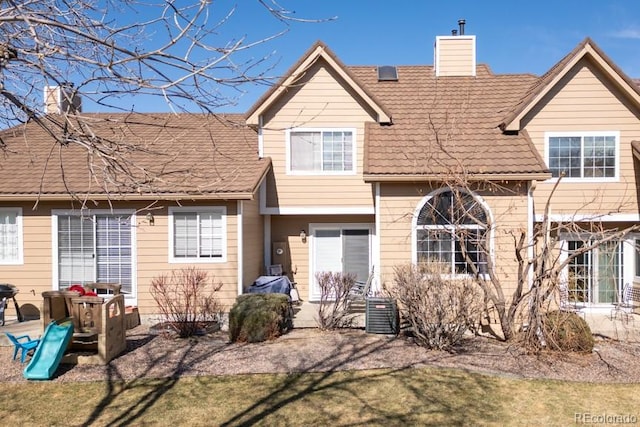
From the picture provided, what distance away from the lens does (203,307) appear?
37.7 ft

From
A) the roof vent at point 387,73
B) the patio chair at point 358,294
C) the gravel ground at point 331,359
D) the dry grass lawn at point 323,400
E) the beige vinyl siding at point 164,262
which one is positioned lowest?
the dry grass lawn at point 323,400

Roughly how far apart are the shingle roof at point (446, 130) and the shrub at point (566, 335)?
131 inches

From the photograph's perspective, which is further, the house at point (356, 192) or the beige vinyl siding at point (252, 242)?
the beige vinyl siding at point (252, 242)

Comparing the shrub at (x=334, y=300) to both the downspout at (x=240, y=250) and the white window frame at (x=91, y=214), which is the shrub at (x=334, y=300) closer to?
the downspout at (x=240, y=250)

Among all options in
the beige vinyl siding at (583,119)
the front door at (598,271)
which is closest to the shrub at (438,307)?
the beige vinyl siding at (583,119)

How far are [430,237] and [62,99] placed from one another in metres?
9.01

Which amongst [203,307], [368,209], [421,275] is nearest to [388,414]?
[421,275]

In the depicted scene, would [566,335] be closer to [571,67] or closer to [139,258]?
[571,67]

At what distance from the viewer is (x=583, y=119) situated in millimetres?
13078

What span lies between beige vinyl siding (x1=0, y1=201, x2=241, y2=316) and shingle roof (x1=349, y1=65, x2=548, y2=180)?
Answer: 424 centimetres

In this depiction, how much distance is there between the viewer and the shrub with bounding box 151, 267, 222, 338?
10328mm

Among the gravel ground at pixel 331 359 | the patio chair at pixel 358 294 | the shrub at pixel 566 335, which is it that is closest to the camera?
the gravel ground at pixel 331 359

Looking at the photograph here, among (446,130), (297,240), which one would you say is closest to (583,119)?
(446,130)

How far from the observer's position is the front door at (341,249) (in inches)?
574
